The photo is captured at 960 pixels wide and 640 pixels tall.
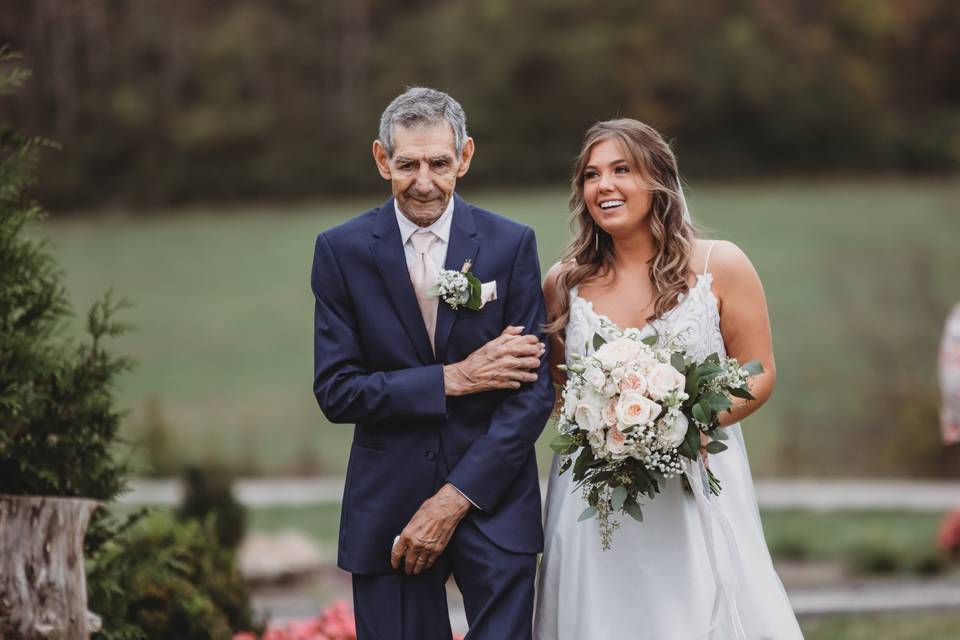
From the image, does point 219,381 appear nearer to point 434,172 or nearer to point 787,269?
point 787,269

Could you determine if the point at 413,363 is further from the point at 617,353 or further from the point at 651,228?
the point at 651,228

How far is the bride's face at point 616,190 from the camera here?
430cm

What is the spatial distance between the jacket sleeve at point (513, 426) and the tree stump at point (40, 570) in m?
1.38

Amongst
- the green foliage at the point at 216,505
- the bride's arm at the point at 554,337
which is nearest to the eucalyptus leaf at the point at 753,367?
the bride's arm at the point at 554,337

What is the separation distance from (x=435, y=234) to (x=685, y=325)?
841 millimetres

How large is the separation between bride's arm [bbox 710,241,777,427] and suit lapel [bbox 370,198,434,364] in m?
0.95

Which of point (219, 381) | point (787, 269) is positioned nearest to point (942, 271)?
point (787, 269)

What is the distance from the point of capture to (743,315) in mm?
4320

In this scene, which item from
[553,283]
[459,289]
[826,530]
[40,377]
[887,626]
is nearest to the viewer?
[459,289]

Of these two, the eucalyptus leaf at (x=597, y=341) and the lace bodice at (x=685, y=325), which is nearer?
the eucalyptus leaf at (x=597, y=341)

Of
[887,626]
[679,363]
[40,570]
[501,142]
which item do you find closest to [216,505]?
[40,570]

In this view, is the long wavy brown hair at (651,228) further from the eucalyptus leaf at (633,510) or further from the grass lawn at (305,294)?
the grass lawn at (305,294)

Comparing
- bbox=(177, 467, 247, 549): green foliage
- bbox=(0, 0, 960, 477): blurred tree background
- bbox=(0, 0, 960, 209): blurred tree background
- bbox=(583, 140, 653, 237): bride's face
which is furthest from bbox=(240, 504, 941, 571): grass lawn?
bbox=(583, 140, 653, 237): bride's face

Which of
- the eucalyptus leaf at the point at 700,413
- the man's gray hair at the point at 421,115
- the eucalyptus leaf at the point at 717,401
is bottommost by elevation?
the eucalyptus leaf at the point at 700,413
